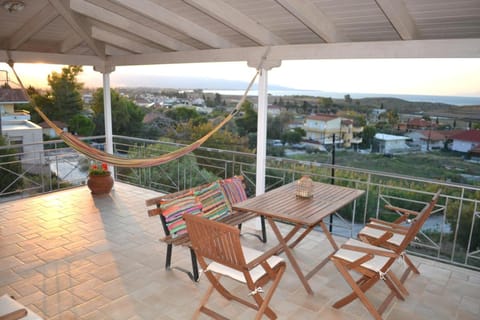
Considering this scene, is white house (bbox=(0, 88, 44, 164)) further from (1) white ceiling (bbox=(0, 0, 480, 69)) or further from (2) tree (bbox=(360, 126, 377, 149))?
(2) tree (bbox=(360, 126, 377, 149))

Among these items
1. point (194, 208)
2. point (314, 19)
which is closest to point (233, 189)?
point (194, 208)

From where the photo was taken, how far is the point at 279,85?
11.2m

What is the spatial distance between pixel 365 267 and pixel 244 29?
245cm

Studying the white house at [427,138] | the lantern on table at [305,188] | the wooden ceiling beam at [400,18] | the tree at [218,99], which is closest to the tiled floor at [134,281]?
the lantern on table at [305,188]

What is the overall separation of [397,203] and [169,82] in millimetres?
8349

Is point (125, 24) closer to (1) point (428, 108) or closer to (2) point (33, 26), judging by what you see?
(2) point (33, 26)

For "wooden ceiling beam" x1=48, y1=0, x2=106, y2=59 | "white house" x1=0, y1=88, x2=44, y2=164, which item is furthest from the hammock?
"white house" x1=0, y1=88, x2=44, y2=164

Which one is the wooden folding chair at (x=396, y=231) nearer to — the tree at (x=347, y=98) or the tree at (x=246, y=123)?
the tree at (x=347, y=98)

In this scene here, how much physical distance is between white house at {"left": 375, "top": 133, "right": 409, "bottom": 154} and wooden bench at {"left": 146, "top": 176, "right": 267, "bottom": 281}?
742cm

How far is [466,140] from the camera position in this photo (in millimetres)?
8430

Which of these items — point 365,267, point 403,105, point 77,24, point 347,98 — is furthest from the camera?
point 347,98

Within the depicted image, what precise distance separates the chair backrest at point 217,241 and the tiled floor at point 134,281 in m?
0.56

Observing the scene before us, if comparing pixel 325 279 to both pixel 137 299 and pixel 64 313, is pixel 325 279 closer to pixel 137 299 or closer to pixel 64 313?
pixel 137 299

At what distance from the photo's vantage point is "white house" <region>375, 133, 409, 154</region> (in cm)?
1016
